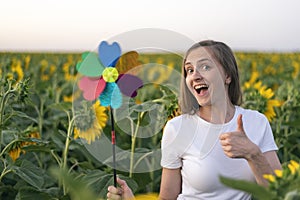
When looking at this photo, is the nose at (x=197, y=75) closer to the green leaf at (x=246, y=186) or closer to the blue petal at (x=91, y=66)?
the blue petal at (x=91, y=66)

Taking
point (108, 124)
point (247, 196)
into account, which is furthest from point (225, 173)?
point (108, 124)

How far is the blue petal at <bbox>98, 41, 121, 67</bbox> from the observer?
2.03m

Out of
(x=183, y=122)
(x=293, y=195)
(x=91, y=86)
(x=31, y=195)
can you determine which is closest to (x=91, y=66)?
(x=91, y=86)

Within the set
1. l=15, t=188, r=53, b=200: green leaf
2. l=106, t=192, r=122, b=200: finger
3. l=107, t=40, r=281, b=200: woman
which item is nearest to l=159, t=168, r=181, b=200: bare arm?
l=107, t=40, r=281, b=200: woman

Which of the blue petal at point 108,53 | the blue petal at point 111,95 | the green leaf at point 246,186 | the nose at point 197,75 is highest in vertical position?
the blue petal at point 108,53

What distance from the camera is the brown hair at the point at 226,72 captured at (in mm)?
2018

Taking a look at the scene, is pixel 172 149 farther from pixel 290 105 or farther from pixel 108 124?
pixel 290 105

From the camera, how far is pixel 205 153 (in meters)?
2.03

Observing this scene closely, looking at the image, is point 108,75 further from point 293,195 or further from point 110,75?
point 293,195

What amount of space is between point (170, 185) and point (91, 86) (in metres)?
0.42

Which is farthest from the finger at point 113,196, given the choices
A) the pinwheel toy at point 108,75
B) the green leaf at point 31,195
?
the green leaf at point 31,195

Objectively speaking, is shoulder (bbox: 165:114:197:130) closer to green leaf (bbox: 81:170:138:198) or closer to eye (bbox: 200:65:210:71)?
eye (bbox: 200:65:210:71)

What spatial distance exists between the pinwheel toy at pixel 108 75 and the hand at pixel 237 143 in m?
0.51

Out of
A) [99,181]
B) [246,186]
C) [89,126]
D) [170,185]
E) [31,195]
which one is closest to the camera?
[246,186]
